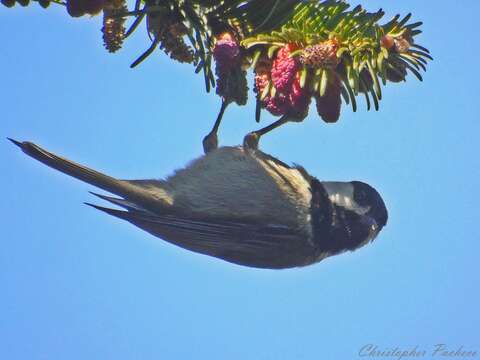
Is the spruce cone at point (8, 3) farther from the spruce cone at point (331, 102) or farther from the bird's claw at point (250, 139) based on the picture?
the bird's claw at point (250, 139)

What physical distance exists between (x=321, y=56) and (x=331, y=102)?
4.8 inches

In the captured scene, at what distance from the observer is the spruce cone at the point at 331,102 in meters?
1.74

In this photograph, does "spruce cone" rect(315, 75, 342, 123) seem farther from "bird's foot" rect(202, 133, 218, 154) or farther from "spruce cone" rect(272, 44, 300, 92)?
"bird's foot" rect(202, 133, 218, 154)

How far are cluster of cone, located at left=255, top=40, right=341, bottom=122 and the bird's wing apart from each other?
1068mm

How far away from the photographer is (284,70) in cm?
173

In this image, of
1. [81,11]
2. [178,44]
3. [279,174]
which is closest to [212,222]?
[279,174]

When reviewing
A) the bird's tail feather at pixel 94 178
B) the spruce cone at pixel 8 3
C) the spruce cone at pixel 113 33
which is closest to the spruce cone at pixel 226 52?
the spruce cone at pixel 113 33

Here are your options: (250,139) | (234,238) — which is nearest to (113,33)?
(250,139)

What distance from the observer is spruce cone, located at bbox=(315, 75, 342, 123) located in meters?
1.74

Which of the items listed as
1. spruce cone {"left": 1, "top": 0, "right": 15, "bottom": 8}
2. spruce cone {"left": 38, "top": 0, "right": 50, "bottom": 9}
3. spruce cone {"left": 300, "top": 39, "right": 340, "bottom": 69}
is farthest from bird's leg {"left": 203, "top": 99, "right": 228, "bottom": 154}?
spruce cone {"left": 1, "top": 0, "right": 15, "bottom": 8}

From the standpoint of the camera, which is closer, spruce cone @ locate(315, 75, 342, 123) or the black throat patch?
spruce cone @ locate(315, 75, 342, 123)

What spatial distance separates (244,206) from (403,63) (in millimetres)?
1229

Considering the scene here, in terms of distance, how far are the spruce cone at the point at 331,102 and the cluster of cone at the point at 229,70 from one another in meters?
0.23

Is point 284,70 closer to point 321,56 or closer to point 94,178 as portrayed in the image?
point 321,56
